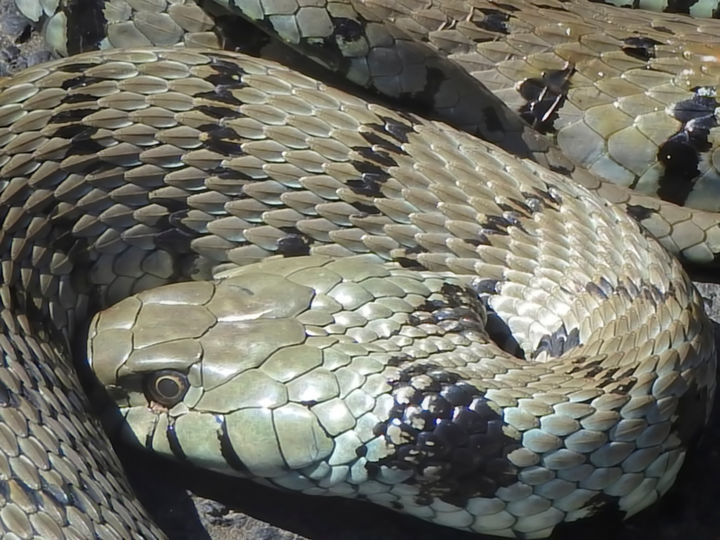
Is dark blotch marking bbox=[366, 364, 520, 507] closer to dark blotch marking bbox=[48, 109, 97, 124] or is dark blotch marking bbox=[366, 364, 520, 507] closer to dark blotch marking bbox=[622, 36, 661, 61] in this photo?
dark blotch marking bbox=[48, 109, 97, 124]

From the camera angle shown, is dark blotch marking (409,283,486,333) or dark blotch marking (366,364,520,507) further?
dark blotch marking (409,283,486,333)

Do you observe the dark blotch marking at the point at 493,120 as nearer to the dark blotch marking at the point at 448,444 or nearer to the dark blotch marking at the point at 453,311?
the dark blotch marking at the point at 453,311

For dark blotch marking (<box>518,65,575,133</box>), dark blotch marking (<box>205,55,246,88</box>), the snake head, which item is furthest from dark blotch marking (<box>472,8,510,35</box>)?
the snake head

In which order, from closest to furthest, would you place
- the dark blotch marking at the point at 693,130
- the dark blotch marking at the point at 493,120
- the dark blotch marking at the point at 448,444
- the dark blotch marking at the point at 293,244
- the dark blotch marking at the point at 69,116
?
1. the dark blotch marking at the point at 448,444
2. the dark blotch marking at the point at 69,116
3. the dark blotch marking at the point at 293,244
4. the dark blotch marking at the point at 493,120
5. the dark blotch marking at the point at 693,130

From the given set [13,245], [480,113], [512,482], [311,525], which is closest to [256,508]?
[311,525]

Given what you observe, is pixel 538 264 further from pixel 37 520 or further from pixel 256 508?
pixel 37 520

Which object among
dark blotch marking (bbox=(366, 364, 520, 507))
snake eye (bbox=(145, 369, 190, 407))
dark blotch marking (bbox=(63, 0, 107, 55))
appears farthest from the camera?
dark blotch marking (bbox=(63, 0, 107, 55))

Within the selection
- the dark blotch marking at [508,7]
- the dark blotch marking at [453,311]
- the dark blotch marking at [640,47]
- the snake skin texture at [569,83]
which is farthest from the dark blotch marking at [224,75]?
the dark blotch marking at [640,47]
